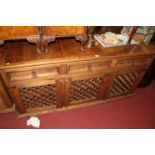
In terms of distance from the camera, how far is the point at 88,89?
1895 millimetres

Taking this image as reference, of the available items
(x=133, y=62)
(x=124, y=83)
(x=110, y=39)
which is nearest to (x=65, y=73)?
(x=110, y=39)

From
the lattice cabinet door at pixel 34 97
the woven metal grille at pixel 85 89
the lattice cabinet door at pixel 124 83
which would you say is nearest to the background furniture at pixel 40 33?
the lattice cabinet door at pixel 34 97

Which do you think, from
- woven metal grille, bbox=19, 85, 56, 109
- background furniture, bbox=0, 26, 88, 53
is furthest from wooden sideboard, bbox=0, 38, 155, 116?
background furniture, bbox=0, 26, 88, 53

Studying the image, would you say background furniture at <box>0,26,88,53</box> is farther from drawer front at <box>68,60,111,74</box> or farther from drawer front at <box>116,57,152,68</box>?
drawer front at <box>116,57,152,68</box>

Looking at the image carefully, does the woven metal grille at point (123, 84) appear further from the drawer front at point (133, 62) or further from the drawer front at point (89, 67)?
the drawer front at point (89, 67)

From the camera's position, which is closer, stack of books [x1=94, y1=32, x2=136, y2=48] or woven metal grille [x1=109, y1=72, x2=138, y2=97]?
stack of books [x1=94, y1=32, x2=136, y2=48]

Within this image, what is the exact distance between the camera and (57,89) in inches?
65.4

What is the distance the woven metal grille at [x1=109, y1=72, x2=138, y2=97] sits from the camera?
75.2 inches

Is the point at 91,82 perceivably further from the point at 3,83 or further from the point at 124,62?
the point at 3,83

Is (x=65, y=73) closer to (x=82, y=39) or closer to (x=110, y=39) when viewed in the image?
(x=82, y=39)

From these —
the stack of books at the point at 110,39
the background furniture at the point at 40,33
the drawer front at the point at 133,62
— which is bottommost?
the drawer front at the point at 133,62

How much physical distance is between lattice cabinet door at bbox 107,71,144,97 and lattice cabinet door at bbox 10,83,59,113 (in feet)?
2.55

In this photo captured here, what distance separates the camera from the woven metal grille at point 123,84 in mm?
1910
